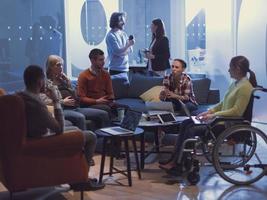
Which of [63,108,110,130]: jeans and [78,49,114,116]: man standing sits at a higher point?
[78,49,114,116]: man standing

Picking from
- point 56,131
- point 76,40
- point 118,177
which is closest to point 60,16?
point 76,40

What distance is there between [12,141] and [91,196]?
3.11 feet

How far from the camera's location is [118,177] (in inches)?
196

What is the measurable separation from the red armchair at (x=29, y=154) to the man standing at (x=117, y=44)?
342 centimetres

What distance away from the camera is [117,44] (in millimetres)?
7281

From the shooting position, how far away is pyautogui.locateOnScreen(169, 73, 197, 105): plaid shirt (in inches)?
227

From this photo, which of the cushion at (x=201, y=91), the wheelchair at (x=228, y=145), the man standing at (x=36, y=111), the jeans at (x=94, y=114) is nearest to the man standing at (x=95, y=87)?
the jeans at (x=94, y=114)

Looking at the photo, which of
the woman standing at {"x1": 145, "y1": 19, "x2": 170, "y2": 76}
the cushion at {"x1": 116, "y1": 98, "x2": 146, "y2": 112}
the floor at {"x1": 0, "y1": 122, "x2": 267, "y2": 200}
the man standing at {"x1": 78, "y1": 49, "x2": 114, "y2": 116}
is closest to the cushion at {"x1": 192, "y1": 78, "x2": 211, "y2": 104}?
the cushion at {"x1": 116, "y1": 98, "x2": 146, "y2": 112}

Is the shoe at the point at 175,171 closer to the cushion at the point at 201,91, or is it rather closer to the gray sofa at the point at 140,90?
the gray sofa at the point at 140,90

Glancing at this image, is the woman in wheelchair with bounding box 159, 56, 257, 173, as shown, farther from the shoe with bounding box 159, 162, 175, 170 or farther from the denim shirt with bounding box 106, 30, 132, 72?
the denim shirt with bounding box 106, 30, 132, 72

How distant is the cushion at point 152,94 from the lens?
6301 millimetres

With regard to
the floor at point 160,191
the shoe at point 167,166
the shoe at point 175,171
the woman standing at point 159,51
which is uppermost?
the woman standing at point 159,51

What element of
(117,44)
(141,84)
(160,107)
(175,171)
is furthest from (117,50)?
(175,171)

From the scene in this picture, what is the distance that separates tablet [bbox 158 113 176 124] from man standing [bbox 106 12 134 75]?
239 centimetres
